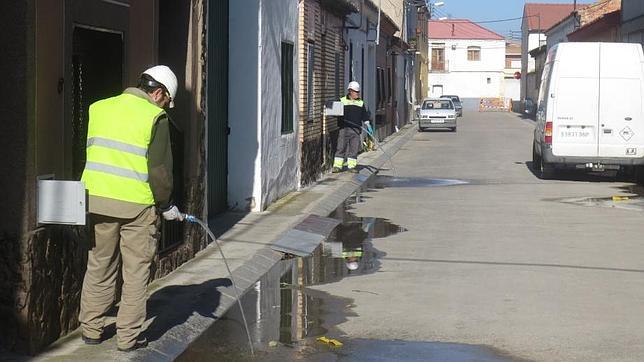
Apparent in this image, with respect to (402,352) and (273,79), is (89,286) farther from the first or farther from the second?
(273,79)

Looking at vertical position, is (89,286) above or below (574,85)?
below

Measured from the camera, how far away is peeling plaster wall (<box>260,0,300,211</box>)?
15.1 meters

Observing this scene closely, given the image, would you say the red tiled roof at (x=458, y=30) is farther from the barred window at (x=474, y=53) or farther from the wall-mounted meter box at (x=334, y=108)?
the wall-mounted meter box at (x=334, y=108)

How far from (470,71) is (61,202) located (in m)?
105

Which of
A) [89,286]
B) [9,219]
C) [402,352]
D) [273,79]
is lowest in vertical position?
[402,352]

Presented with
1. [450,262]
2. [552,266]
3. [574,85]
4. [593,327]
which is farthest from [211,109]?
[574,85]

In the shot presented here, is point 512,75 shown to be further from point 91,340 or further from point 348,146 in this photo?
point 91,340

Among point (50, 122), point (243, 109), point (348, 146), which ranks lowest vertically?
point (348, 146)

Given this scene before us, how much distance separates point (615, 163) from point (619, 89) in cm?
145

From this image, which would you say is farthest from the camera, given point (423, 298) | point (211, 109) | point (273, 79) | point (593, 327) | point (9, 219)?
point (273, 79)

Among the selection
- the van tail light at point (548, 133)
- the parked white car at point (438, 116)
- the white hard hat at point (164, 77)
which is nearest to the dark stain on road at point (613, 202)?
the van tail light at point (548, 133)

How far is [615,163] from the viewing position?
21.2 m

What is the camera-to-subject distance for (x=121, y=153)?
6.65 metres

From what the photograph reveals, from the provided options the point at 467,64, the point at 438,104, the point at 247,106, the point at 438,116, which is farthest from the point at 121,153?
the point at 467,64
